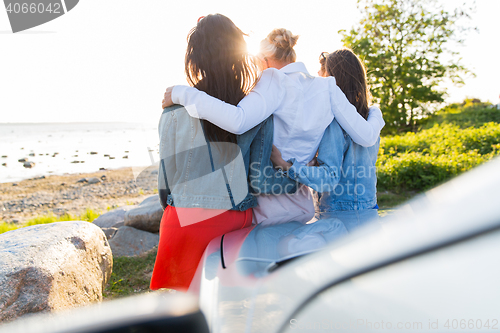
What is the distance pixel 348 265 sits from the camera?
2.11 ft

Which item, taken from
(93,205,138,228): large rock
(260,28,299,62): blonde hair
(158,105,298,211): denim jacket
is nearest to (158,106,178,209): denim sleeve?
(158,105,298,211): denim jacket

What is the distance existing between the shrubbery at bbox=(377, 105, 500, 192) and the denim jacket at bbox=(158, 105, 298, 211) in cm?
552

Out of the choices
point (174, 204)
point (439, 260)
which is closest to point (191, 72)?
point (174, 204)

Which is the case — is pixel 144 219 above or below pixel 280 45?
below

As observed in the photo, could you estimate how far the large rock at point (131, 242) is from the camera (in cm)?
442

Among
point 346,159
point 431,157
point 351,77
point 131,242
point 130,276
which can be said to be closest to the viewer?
point 346,159

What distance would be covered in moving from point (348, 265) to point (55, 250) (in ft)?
8.39

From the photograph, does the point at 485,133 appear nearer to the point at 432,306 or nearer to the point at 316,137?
the point at 316,137

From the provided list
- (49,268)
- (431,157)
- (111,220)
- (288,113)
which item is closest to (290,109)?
(288,113)

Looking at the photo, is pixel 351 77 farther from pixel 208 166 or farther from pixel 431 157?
pixel 431 157

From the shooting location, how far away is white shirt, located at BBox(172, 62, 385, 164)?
1.61m

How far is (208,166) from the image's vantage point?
1.73 m

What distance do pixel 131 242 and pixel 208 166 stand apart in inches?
134

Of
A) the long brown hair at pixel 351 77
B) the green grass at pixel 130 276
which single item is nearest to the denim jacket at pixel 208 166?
the long brown hair at pixel 351 77
